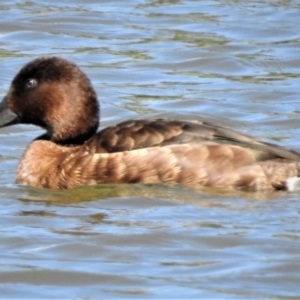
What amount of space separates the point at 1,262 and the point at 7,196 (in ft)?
5.41

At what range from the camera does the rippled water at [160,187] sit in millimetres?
7332

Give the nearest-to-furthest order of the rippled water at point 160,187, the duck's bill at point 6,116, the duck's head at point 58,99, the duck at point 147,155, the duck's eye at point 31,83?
the rippled water at point 160,187 → the duck at point 147,155 → the duck's head at point 58,99 → the duck's eye at point 31,83 → the duck's bill at point 6,116

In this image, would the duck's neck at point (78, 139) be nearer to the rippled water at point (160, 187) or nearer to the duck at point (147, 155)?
the duck at point (147, 155)

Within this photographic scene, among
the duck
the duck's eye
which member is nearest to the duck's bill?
the duck's eye

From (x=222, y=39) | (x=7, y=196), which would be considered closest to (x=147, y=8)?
(x=222, y=39)

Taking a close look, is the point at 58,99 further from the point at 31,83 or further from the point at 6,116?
the point at 6,116

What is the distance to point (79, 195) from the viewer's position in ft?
29.9

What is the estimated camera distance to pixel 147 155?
355 inches

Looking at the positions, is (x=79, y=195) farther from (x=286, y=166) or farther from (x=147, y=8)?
(x=147, y=8)

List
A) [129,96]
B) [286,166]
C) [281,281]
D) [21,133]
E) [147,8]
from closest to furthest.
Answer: [281,281] → [286,166] → [21,133] → [129,96] → [147,8]

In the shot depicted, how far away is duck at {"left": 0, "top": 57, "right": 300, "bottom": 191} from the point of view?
354 inches

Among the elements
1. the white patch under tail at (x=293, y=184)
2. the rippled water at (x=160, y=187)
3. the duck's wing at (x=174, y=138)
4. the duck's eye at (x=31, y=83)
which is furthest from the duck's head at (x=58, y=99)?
the white patch under tail at (x=293, y=184)

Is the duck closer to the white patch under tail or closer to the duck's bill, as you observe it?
the white patch under tail

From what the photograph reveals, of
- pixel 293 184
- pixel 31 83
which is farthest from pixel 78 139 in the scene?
pixel 293 184
